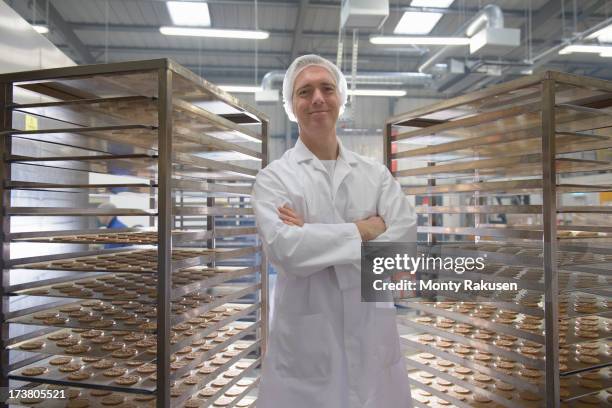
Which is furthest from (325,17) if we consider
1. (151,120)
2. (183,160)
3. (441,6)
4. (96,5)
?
(183,160)

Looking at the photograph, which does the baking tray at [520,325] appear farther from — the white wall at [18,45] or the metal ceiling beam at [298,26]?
the metal ceiling beam at [298,26]

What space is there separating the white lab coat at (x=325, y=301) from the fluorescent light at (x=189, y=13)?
6260mm

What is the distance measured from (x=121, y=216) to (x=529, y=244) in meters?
2.51

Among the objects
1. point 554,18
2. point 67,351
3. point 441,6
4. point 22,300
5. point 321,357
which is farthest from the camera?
point 554,18

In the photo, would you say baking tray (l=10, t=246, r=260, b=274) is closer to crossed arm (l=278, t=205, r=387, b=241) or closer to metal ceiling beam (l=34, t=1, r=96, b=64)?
crossed arm (l=278, t=205, r=387, b=241)

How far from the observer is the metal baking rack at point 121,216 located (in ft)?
5.08

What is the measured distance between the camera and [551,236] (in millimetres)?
1634

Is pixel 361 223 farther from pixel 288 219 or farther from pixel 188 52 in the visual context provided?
pixel 188 52

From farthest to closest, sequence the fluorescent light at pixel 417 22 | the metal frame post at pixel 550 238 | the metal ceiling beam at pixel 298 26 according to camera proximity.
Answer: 1. the fluorescent light at pixel 417 22
2. the metal ceiling beam at pixel 298 26
3. the metal frame post at pixel 550 238

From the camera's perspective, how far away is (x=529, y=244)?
2.83 meters

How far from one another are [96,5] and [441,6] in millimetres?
6107

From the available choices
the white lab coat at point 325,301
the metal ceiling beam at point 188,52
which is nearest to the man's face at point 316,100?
the white lab coat at point 325,301

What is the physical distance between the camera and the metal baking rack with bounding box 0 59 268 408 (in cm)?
155

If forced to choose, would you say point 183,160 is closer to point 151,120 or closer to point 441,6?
point 151,120
